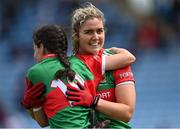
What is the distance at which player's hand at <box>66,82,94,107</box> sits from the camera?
3639 millimetres

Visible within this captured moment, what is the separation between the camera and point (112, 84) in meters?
3.88

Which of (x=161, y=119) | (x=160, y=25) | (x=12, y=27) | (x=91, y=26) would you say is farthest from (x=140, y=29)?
(x=91, y=26)

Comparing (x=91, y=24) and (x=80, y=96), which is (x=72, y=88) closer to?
(x=80, y=96)

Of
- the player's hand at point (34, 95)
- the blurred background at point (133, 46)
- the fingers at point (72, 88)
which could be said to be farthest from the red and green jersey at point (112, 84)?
the blurred background at point (133, 46)

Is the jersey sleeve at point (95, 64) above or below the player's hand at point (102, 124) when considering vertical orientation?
above

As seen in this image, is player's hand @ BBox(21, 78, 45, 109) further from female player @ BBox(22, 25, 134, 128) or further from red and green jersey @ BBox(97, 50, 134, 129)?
red and green jersey @ BBox(97, 50, 134, 129)

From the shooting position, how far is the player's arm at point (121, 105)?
3.73m

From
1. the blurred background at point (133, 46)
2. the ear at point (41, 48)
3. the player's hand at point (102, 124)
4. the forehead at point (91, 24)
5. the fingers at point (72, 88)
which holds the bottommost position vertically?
the blurred background at point (133, 46)

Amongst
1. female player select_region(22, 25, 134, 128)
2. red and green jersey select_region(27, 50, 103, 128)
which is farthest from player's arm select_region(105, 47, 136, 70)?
red and green jersey select_region(27, 50, 103, 128)

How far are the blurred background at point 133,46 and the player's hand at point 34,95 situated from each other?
679 centimetres

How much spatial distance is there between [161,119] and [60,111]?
24.4 ft

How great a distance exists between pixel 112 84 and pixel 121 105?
17 centimetres

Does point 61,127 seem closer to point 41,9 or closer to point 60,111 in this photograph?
point 60,111

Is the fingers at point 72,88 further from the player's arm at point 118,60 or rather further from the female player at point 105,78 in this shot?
the player's arm at point 118,60
